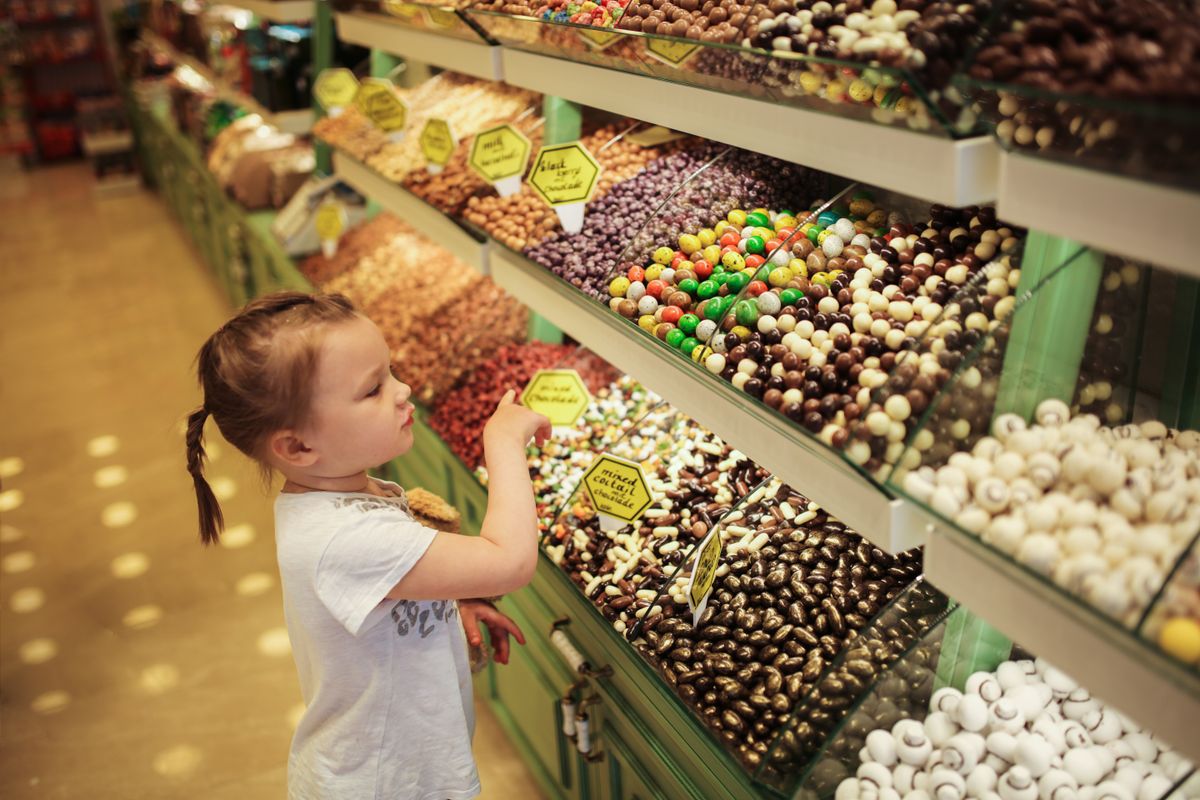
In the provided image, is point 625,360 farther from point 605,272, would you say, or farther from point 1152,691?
point 1152,691

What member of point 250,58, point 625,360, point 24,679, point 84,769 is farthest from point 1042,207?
point 250,58

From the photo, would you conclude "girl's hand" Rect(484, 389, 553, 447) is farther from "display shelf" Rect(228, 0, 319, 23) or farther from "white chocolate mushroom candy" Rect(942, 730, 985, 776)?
"display shelf" Rect(228, 0, 319, 23)

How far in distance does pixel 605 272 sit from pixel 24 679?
2563mm

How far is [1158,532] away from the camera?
105cm

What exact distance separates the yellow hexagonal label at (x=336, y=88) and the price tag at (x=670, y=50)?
2.64m

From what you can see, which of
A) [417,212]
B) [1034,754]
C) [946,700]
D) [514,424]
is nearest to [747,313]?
[514,424]

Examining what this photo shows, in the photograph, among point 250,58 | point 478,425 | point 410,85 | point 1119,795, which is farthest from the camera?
point 250,58

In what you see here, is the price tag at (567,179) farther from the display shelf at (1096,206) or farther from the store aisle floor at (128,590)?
the display shelf at (1096,206)

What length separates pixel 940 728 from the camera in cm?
153

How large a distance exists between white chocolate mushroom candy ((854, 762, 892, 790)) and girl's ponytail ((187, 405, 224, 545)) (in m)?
1.13

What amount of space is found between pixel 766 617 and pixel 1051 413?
65 centimetres

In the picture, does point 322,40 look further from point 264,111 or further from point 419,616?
point 419,616

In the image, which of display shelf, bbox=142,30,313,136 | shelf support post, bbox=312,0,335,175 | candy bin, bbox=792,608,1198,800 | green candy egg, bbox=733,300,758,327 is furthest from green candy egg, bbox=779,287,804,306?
display shelf, bbox=142,30,313,136

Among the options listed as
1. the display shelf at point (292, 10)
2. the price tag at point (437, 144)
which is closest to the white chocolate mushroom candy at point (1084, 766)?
the price tag at point (437, 144)
